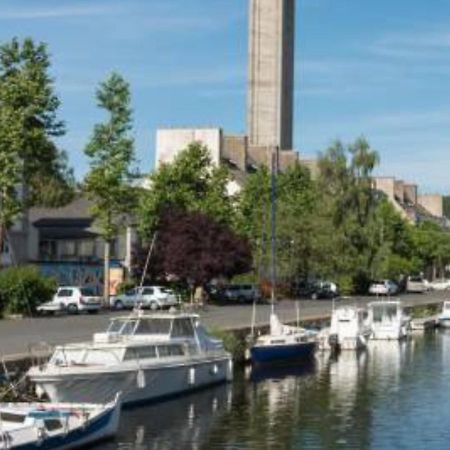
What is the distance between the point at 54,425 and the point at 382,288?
89101 millimetres

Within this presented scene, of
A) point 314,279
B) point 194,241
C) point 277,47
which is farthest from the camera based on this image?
point 277,47

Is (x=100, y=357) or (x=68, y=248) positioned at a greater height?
(x=68, y=248)

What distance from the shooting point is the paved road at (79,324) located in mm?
44906

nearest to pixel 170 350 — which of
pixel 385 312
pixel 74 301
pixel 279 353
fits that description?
A: pixel 279 353

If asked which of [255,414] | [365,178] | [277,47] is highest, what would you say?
[277,47]

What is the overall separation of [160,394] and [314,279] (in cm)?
7030

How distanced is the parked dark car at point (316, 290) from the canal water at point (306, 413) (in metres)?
51.1

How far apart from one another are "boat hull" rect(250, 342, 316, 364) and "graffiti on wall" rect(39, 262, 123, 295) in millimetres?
38328

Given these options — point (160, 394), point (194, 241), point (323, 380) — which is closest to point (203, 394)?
point (160, 394)

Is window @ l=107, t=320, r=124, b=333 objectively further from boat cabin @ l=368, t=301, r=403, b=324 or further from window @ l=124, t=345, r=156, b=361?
boat cabin @ l=368, t=301, r=403, b=324

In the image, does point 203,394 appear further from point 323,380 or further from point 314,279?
point 314,279

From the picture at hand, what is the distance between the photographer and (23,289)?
6297cm

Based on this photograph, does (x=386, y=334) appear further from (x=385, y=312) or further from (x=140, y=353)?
(x=140, y=353)

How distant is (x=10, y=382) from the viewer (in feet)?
107
